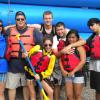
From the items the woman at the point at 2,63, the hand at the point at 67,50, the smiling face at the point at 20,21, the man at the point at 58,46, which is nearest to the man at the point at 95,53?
the hand at the point at 67,50

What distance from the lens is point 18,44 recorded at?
10.6ft

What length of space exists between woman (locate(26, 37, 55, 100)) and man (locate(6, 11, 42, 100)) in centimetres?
10

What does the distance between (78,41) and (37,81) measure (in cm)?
60

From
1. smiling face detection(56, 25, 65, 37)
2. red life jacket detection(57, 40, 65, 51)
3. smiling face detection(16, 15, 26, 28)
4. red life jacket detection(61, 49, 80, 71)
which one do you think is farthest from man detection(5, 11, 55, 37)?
red life jacket detection(61, 49, 80, 71)

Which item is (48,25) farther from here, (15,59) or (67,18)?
(67,18)

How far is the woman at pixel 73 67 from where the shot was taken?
318 cm

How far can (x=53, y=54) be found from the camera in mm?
3281

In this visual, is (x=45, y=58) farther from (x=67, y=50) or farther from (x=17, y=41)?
(x=17, y=41)

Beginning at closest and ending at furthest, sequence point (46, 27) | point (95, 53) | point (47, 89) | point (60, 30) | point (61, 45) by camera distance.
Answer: point (95, 53), point (47, 89), point (61, 45), point (60, 30), point (46, 27)

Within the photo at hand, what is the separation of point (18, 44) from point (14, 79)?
0.38m

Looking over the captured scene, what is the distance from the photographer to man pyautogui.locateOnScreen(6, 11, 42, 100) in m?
3.22

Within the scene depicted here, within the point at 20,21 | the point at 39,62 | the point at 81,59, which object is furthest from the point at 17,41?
the point at 81,59

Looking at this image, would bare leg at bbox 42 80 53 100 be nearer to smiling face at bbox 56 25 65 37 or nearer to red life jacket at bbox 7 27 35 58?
red life jacket at bbox 7 27 35 58

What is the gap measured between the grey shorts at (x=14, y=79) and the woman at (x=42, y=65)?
11 centimetres
